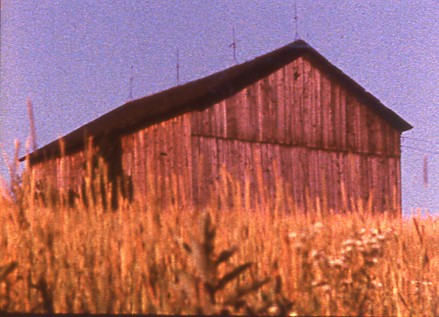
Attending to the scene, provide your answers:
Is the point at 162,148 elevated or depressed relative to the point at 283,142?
depressed

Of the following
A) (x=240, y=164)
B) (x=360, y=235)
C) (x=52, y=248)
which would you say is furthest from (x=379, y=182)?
(x=52, y=248)

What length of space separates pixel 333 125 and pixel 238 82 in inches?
158

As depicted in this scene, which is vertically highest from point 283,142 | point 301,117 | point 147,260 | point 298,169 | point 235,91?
point 235,91

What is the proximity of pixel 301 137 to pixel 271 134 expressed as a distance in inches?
49.5

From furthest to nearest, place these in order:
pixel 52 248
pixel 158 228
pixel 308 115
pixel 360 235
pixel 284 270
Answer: pixel 308 115 < pixel 360 235 < pixel 52 248 < pixel 158 228 < pixel 284 270

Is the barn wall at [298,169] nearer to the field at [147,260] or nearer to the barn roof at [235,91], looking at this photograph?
the barn roof at [235,91]

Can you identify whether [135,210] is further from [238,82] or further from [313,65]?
[313,65]

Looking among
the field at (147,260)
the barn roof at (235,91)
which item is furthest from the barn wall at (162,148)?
the field at (147,260)

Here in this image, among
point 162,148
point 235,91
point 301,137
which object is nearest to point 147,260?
point 162,148

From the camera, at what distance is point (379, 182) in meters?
19.5

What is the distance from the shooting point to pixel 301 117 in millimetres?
17703

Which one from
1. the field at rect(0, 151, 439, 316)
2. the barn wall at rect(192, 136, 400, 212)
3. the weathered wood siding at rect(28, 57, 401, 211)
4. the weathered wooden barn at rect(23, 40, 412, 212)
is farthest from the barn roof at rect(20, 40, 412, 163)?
the field at rect(0, 151, 439, 316)

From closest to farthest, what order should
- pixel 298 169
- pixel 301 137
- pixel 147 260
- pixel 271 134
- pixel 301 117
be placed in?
Result: 1. pixel 147 260
2. pixel 271 134
3. pixel 298 169
4. pixel 301 137
5. pixel 301 117

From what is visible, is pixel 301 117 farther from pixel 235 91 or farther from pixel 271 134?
pixel 235 91
